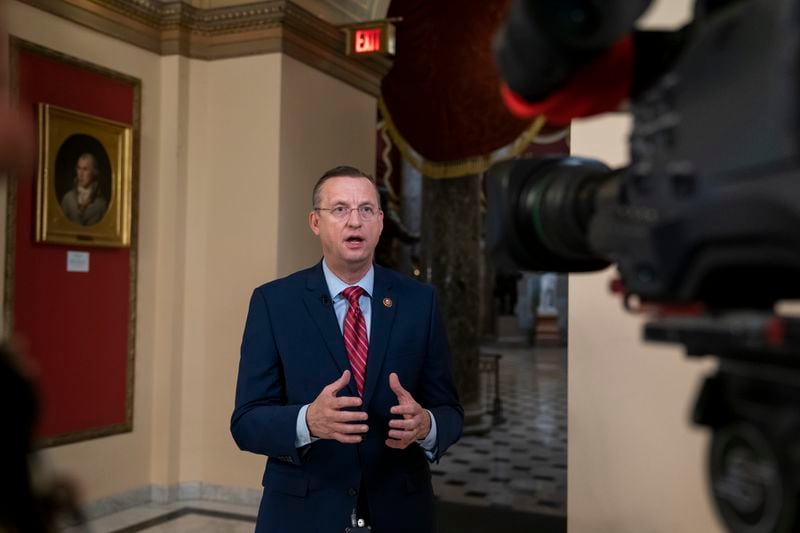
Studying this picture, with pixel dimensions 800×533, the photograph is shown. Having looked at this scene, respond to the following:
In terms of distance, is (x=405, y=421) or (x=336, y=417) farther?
(x=405, y=421)

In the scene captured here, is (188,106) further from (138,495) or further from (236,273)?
(138,495)

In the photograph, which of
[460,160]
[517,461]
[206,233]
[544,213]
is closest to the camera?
[544,213]

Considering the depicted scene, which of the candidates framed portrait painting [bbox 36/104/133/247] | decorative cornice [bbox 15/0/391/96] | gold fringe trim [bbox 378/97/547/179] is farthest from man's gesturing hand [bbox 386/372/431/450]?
gold fringe trim [bbox 378/97/547/179]

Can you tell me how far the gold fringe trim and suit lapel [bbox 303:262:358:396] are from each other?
4369 mm

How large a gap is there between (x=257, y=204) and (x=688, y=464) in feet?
12.2

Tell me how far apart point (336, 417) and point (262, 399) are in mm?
436

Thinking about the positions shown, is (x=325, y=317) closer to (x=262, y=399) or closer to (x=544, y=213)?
(x=262, y=399)

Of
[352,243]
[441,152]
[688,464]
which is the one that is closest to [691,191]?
[352,243]

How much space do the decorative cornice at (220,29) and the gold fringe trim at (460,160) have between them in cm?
112

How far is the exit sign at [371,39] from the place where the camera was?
5.80 meters

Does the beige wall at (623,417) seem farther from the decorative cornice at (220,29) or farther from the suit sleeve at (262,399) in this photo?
the decorative cornice at (220,29)

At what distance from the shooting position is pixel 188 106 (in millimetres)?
5758

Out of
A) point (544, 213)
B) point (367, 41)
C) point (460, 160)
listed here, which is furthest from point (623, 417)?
point (460, 160)

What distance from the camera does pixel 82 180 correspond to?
16.5 ft
